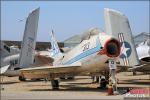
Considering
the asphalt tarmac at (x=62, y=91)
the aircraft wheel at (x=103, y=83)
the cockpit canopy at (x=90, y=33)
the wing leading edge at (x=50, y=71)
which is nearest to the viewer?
the asphalt tarmac at (x=62, y=91)

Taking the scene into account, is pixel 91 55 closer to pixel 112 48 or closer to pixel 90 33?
pixel 112 48

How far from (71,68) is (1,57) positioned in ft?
41.3

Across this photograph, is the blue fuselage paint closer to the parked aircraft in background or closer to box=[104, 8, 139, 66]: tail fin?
the parked aircraft in background

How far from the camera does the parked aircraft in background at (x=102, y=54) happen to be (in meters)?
16.2

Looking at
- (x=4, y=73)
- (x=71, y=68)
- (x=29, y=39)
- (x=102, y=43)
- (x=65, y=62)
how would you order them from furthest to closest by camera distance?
(x=4, y=73)
(x=29, y=39)
(x=65, y=62)
(x=71, y=68)
(x=102, y=43)

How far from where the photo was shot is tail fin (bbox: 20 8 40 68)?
21.3 metres

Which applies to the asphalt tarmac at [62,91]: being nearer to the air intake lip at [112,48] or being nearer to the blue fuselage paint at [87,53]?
the blue fuselage paint at [87,53]

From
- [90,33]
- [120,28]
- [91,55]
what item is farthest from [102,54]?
[120,28]

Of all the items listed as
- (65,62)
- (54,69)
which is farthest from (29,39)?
(54,69)

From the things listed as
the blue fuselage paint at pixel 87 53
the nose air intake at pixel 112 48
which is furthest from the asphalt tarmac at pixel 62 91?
the nose air intake at pixel 112 48

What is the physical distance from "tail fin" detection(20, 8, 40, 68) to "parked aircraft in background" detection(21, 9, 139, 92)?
8.30 ft

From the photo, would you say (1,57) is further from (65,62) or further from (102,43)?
(102,43)

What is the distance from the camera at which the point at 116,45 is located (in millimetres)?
16078

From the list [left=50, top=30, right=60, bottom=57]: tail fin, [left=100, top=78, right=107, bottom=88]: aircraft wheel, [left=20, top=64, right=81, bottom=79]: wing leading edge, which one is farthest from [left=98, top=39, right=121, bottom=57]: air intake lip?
[left=50, top=30, right=60, bottom=57]: tail fin
